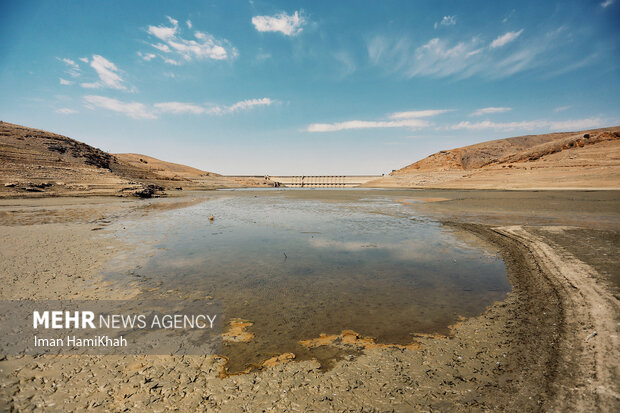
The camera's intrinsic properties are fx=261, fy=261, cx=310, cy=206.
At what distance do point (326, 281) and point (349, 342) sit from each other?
9.02ft

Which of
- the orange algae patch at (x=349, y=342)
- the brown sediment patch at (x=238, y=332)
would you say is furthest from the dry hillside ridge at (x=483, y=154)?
the brown sediment patch at (x=238, y=332)

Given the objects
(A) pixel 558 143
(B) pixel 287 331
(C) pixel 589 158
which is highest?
(A) pixel 558 143

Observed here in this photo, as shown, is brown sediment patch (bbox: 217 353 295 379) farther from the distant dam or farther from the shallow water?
the distant dam

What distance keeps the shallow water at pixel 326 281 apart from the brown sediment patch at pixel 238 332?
0.42 ft

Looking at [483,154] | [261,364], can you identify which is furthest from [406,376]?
[483,154]

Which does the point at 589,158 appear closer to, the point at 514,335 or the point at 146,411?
the point at 514,335

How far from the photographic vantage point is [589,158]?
156ft

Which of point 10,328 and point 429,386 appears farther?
point 10,328

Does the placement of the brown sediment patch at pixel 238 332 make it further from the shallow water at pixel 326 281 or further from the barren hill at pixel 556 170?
the barren hill at pixel 556 170

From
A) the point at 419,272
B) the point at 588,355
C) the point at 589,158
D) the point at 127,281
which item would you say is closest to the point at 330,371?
the point at 588,355

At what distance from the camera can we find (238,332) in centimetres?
441

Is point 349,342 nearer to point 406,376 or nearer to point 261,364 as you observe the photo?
point 406,376

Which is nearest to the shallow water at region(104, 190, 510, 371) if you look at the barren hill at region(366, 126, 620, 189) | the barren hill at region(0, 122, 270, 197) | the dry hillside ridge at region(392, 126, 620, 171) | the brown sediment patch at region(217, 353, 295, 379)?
the brown sediment patch at region(217, 353, 295, 379)

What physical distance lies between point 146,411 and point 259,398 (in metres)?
1.18
